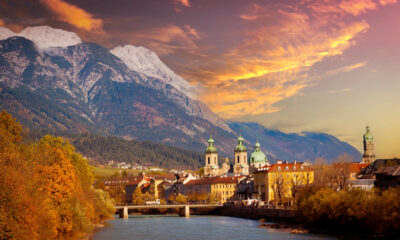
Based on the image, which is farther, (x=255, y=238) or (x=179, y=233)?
(x=179, y=233)

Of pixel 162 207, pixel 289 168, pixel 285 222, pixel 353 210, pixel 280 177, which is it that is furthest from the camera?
pixel 162 207

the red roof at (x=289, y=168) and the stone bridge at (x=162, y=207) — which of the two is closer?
the stone bridge at (x=162, y=207)

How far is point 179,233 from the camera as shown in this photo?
10444 cm

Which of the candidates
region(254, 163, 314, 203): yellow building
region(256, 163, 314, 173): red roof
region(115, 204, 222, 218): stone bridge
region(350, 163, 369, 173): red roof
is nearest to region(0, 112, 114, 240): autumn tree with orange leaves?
region(115, 204, 222, 218): stone bridge

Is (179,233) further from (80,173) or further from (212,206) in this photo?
(212,206)

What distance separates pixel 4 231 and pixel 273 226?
Result: 6758 centimetres

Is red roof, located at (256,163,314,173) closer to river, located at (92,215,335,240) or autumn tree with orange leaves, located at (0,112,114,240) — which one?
river, located at (92,215,335,240)

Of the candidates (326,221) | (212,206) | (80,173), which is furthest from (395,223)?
(212,206)

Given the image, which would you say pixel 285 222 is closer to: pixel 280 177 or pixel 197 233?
pixel 197 233

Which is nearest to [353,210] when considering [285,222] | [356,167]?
[285,222]

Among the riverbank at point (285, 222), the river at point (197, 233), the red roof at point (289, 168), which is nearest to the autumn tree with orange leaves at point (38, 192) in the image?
the river at point (197, 233)

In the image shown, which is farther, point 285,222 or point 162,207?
point 162,207

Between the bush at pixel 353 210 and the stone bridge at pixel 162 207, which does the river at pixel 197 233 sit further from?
the stone bridge at pixel 162 207

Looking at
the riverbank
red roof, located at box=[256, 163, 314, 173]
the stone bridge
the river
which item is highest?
red roof, located at box=[256, 163, 314, 173]
